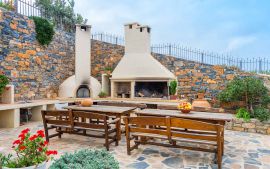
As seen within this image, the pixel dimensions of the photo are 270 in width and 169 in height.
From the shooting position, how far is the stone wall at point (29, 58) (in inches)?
270

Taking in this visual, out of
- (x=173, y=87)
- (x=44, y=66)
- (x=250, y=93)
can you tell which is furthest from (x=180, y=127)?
(x=44, y=66)

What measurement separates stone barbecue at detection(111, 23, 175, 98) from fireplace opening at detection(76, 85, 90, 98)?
1.23m

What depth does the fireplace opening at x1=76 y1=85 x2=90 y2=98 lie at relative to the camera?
8859 mm

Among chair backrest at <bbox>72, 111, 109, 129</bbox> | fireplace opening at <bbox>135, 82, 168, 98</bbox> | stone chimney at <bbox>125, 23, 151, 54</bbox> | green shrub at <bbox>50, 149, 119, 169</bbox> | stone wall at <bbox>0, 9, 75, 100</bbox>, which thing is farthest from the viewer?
stone chimney at <bbox>125, 23, 151, 54</bbox>

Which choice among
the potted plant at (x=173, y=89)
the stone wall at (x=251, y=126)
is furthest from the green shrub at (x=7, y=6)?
the stone wall at (x=251, y=126)

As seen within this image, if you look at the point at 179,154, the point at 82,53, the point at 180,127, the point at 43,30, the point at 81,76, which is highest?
the point at 43,30

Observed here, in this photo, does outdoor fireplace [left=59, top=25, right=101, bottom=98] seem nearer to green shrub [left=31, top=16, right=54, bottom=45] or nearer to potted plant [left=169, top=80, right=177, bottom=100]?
green shrub [left=31, top=16, right=54, bottom=45]

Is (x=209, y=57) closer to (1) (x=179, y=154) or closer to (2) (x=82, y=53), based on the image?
(2) (x=82, y=53)

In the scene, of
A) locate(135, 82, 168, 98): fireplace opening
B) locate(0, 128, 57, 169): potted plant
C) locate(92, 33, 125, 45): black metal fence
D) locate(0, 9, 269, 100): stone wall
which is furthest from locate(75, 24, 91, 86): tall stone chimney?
locate(0, 128, 57, 169): potted plant

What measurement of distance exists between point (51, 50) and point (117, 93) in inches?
137

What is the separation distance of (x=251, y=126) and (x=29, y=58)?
7823 millimetres

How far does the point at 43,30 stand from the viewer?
8297 millimetres

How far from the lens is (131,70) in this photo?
8391 millimetres

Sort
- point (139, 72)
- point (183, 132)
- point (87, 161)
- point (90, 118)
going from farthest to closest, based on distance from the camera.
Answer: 1. point (139, 72)
2. point (90, 118)
3. point (183, 132)
4. point (87, 161)
